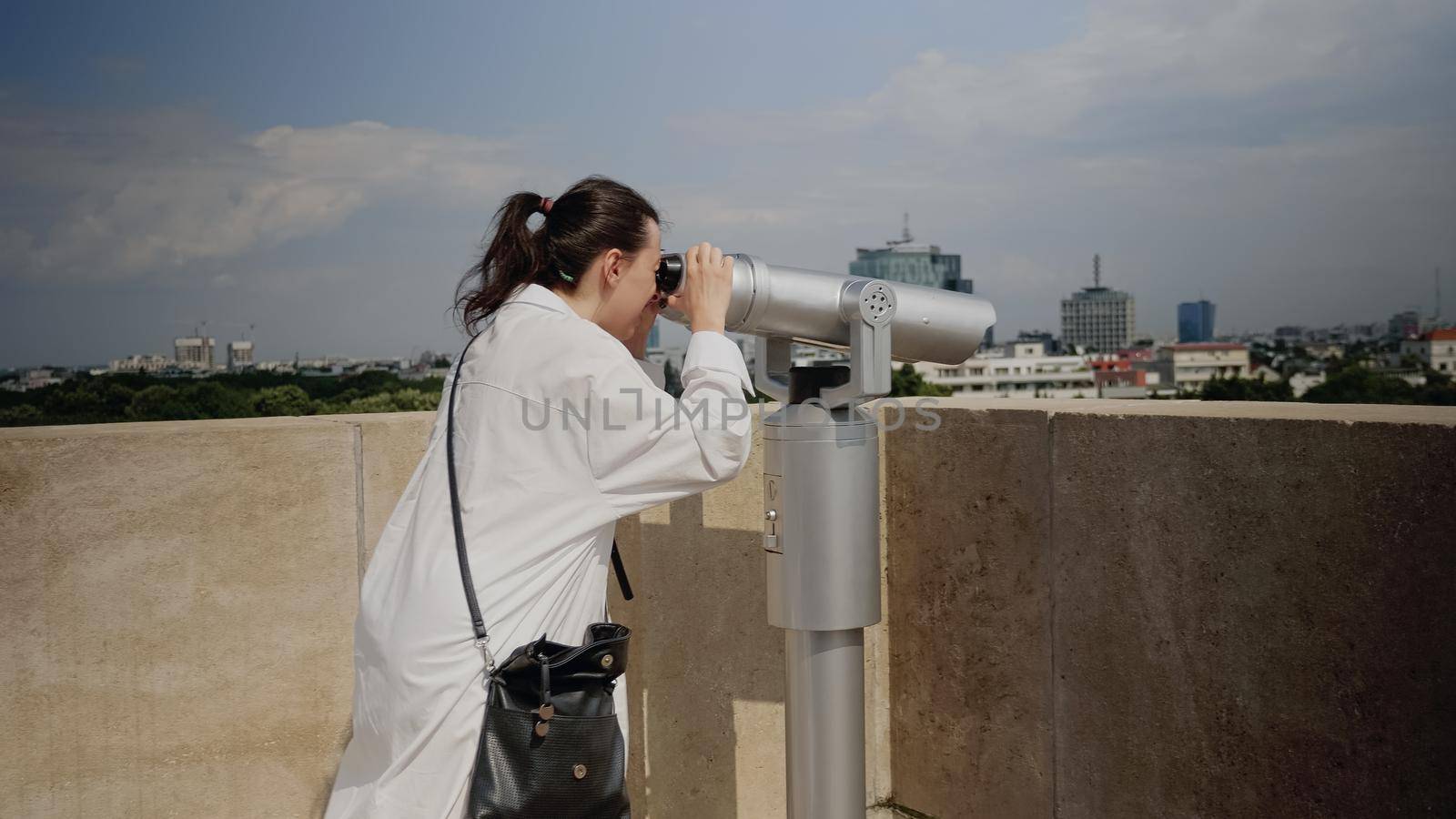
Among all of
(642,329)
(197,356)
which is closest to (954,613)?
(642,329)

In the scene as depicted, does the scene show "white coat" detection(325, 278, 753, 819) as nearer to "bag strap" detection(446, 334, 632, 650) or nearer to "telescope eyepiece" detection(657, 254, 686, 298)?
"bag strap" detection(446, 334, 632, 650)

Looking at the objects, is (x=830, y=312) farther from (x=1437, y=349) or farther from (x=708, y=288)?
(x=1437, y=349)

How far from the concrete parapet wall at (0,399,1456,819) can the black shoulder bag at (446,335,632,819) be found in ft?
3.08

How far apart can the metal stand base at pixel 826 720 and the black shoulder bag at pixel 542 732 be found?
22.8 inches

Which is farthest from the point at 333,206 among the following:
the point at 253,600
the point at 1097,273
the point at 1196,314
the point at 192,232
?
the point at 1196,314

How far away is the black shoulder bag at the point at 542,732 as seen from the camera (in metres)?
1.75

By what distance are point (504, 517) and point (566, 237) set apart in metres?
0.55

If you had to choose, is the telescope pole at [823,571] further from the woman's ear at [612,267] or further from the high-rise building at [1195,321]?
the high-rise building at [1195,321]

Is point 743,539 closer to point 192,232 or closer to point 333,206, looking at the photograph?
point 192,232

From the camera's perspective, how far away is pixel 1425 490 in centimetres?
193

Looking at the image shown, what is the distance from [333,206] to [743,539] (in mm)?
69002

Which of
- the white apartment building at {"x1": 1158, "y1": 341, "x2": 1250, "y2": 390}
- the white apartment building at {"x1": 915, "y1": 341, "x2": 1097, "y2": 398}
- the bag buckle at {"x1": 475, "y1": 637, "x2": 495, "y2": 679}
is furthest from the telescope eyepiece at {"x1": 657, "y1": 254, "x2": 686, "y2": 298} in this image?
the white apartment building at {"x1": 1158, "y1": 341, "x2": 1250, "y2": 390}

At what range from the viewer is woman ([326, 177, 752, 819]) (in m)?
1.76

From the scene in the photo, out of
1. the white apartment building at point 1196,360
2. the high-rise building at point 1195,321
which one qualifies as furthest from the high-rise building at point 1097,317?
the white apartment building at point 1196,360
